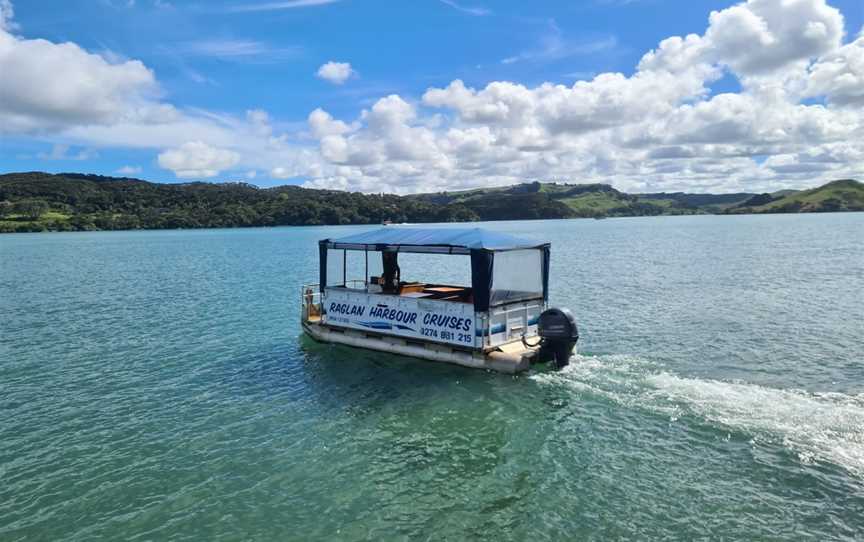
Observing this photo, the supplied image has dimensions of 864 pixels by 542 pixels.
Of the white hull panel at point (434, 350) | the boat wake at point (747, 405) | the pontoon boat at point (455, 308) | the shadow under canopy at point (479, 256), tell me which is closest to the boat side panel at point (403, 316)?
the pontoon boat at point (455, 308)

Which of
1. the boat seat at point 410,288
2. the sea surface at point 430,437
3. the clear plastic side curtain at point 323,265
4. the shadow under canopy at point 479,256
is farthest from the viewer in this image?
the clear plastic side curtain at point 323,265

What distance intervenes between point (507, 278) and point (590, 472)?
10.0 metres

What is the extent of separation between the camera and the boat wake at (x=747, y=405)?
13.0 m

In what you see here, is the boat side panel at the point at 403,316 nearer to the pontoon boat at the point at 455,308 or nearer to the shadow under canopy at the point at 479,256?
the pontoon boat at the point at 455,308

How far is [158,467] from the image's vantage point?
13.2 meters

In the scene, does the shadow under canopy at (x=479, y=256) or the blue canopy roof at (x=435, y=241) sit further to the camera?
the blue canopy roof at (x=435, y=241)

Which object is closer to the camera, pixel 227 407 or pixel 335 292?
pixel 227 407

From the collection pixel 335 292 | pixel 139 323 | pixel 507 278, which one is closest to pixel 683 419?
pixel 507 278

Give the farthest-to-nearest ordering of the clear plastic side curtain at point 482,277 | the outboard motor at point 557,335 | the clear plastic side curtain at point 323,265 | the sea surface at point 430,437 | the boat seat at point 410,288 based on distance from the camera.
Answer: the clear plastic side curtain at point 323,265
the boat seat at point 410,288
the clear plastic side curtain at point 482,277
the outboard motor at point 557,335
the sea surface at point 430,437

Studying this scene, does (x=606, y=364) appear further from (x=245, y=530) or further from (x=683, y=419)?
(x=245, y=530)

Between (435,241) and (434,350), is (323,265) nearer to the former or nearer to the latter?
(435,241)

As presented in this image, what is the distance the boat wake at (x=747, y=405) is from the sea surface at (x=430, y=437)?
0.08 metres

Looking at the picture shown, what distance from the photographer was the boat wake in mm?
13023

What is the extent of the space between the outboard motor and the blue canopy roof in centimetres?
300
